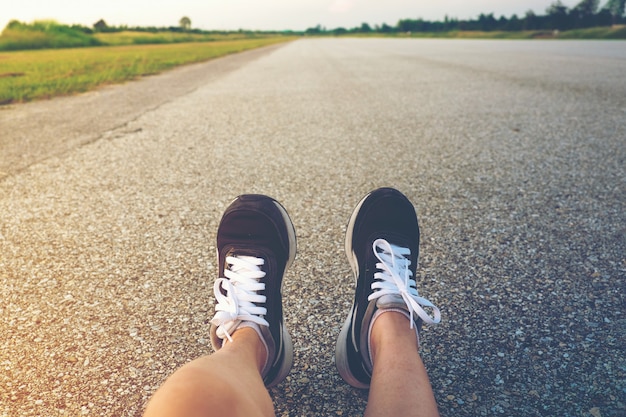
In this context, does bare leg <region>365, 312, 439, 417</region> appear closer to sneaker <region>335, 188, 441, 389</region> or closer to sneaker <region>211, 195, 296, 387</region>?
sneaker <region>335, 188, 441, 389</region>

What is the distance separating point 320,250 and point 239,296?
2.04 feet

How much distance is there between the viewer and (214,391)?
2.68 feet

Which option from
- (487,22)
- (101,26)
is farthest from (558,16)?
(101,26)

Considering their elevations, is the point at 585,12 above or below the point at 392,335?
below

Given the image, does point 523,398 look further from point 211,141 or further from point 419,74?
point 419,74

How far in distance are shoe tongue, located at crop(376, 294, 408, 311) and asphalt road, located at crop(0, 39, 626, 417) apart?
158 mm

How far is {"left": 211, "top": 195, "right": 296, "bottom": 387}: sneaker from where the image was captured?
114 centimetres

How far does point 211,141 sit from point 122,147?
24.8 inches

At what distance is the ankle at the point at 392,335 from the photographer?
3.53 ft

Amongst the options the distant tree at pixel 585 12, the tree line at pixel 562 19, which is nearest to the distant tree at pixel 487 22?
the tree line at pixel 562 19

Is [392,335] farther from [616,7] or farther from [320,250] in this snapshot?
[616,7]

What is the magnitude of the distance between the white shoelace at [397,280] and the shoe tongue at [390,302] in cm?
1

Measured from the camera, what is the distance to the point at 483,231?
6.31 ft

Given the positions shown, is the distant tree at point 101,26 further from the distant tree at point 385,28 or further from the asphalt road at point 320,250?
the distant tree at point 385,28
